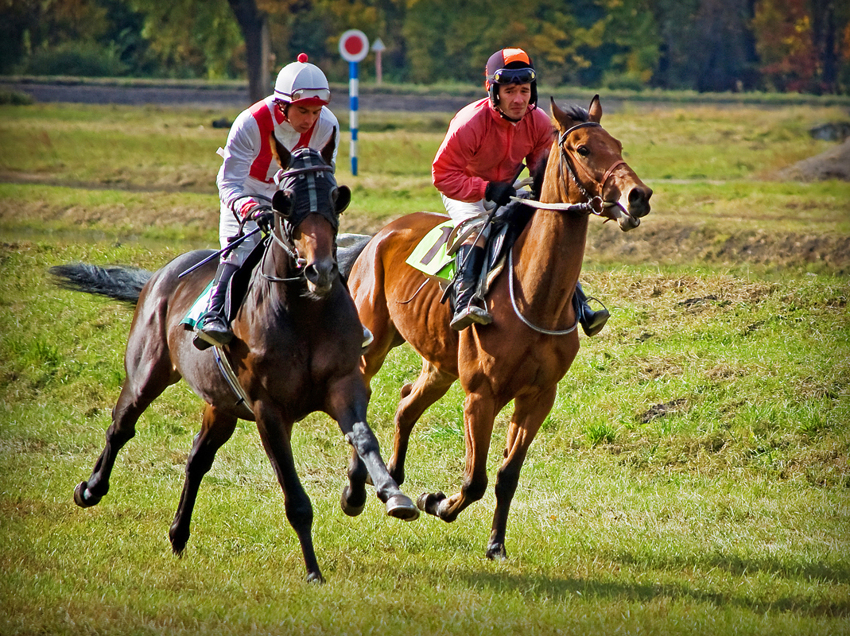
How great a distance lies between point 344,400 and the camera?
621 centimetres

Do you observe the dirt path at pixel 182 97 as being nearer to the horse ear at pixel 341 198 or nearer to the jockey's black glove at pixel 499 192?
the jockey's black glove at pixel 499 192

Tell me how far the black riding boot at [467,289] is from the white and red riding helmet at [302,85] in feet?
5.12

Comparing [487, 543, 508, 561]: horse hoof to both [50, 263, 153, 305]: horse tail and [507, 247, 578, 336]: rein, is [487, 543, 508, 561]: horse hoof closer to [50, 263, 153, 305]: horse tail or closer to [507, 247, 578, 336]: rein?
[507, 247, 578, 336]: rein

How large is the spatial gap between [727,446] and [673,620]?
4166 mm

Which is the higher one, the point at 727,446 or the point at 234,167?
the point at 234,167

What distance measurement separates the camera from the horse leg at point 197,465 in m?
7.20

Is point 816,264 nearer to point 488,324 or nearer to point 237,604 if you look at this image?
point 488,324

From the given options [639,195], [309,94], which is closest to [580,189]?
[639,195]

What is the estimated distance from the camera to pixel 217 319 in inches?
261

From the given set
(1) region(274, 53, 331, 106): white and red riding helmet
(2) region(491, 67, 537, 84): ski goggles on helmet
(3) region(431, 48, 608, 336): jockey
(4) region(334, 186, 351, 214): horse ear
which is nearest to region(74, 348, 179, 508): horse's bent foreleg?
(3) region(431, 48, 608, 336): jockey

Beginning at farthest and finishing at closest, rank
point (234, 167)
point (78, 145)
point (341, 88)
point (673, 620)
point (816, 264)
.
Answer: point (341, 88), point (78, 145), point (816, 264), point (234, 167), point (673, 620)

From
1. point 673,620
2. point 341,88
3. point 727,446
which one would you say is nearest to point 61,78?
point 341,88

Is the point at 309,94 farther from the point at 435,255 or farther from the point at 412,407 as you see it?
the point at 412,407

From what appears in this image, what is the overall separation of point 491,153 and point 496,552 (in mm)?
2806
